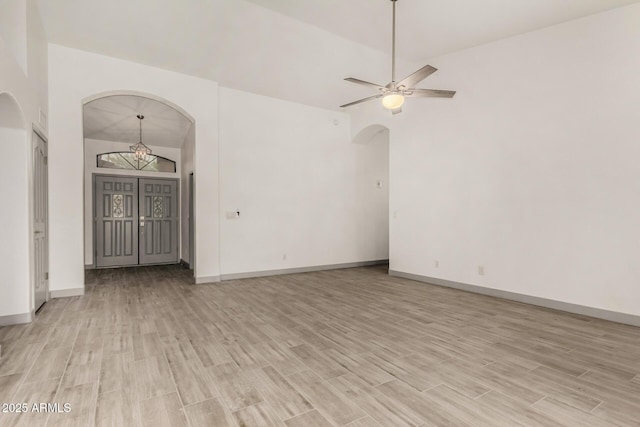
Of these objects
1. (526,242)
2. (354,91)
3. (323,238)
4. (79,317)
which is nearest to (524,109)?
(526,242)

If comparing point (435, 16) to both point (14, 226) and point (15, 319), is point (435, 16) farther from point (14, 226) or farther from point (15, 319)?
point (15, 319)

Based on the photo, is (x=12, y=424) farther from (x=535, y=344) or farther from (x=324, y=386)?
(x=535, y=344)

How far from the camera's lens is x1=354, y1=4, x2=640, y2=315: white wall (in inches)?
148

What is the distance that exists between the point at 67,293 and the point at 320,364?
4291 millimetres

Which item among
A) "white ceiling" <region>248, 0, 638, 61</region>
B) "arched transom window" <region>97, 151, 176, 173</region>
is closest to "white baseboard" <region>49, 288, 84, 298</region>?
"arched transom window" <region>97, 151, 176, 173</region>

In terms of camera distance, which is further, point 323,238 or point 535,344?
point 323,238

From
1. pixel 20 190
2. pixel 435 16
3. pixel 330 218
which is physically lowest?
pixel 330 218

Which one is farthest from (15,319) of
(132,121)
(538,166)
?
(538,166)

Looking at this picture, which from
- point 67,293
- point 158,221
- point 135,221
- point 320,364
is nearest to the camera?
point 320,364

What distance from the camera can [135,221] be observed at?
8375mm

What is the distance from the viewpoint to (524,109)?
4539 mm

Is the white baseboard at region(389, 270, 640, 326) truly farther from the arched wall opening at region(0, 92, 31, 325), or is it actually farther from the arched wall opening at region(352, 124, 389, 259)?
the arched wall opening at region(0, 92, 31, 325)

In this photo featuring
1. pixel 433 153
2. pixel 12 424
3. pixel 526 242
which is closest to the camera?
pixel 12 424

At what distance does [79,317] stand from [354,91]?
5795 millimetres
